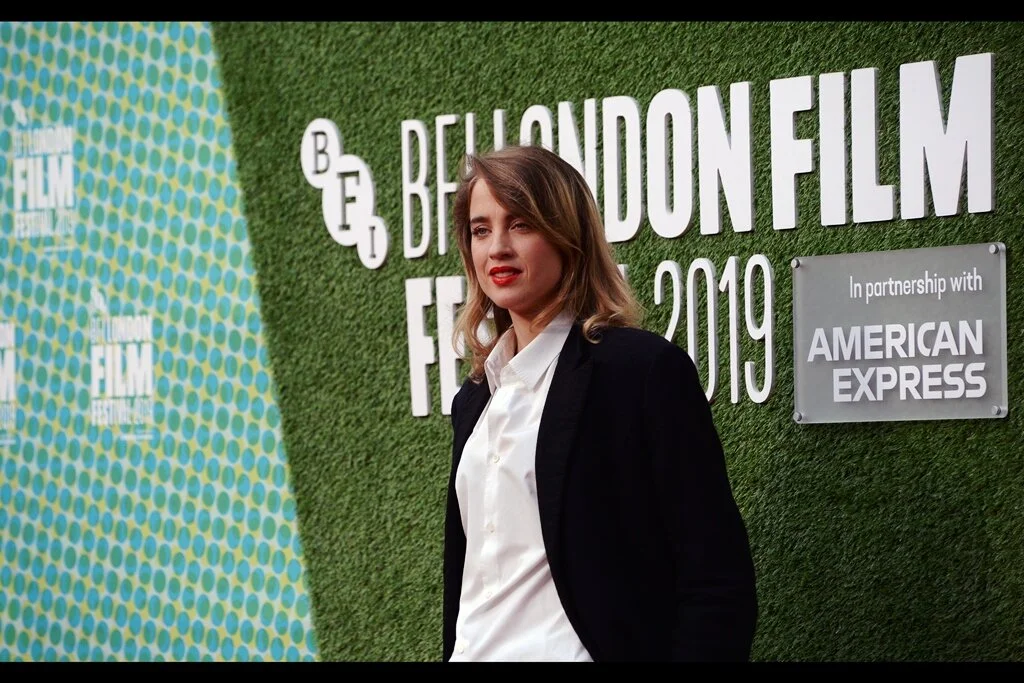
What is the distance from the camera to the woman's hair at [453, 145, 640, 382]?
7.67ft

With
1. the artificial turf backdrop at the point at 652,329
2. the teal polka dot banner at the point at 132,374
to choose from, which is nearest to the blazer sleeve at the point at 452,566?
the artificial turf backdrop at the point at 652,329

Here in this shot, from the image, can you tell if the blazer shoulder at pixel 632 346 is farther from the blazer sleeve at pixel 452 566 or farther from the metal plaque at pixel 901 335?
the metal plaque at pixel 901 335

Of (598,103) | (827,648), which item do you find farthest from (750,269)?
(827,648)

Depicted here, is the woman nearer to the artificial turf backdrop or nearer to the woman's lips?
the woman's lips

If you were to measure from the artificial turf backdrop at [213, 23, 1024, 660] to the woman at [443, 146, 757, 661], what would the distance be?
75cm

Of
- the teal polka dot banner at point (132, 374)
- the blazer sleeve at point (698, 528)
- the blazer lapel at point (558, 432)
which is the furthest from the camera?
the teal polka dot banner at point (132, 374)

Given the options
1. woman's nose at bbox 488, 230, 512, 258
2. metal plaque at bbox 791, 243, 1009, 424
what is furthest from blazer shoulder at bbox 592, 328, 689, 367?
metal plaque at bbox 791, 243, 1009, 424

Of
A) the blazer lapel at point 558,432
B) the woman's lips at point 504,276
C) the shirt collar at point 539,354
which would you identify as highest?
the woman's lips at point 504,276

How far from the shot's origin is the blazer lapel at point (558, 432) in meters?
2.19

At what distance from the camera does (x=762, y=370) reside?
9.73ft

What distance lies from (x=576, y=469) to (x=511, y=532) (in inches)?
6.4

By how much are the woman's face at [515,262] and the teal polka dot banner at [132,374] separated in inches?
53.7
